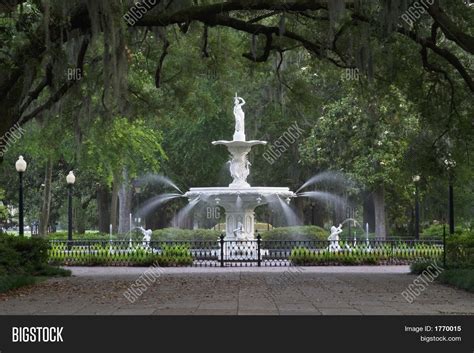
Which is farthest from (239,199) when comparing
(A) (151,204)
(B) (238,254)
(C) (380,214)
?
(A) (151,204)

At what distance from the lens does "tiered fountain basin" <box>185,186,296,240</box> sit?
93.8 ft

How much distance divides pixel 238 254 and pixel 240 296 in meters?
13.4

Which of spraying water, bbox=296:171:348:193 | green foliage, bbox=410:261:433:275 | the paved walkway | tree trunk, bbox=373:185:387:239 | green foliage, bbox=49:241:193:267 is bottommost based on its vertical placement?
the paved walkway

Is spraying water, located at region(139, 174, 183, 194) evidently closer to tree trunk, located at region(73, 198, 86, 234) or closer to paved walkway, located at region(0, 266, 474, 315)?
tree trunk, located at region(73, 198, 86, 234)

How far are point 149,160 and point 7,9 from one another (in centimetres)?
2227

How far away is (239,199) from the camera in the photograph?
2906 centimetres

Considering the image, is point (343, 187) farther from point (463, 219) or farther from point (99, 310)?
point (99, 310)

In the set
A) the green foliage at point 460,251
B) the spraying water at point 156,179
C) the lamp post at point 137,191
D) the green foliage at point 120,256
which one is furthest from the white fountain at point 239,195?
the spraying water at point 156,179

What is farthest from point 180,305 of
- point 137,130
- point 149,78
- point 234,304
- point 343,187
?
point 343,187

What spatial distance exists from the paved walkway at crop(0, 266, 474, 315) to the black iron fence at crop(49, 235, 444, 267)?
5893 mm

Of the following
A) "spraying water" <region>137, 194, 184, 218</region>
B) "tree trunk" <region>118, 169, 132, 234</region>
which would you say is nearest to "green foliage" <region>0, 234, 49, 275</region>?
"tree trunk" <region>118, 169, 132, 234</region>

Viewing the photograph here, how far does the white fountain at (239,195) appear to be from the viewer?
2862 cm

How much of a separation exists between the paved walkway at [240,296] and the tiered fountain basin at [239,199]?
822 cm

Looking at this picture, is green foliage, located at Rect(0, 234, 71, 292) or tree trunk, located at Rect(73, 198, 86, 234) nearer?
green foliage, located at Rect(0, 234, 71, 292)
